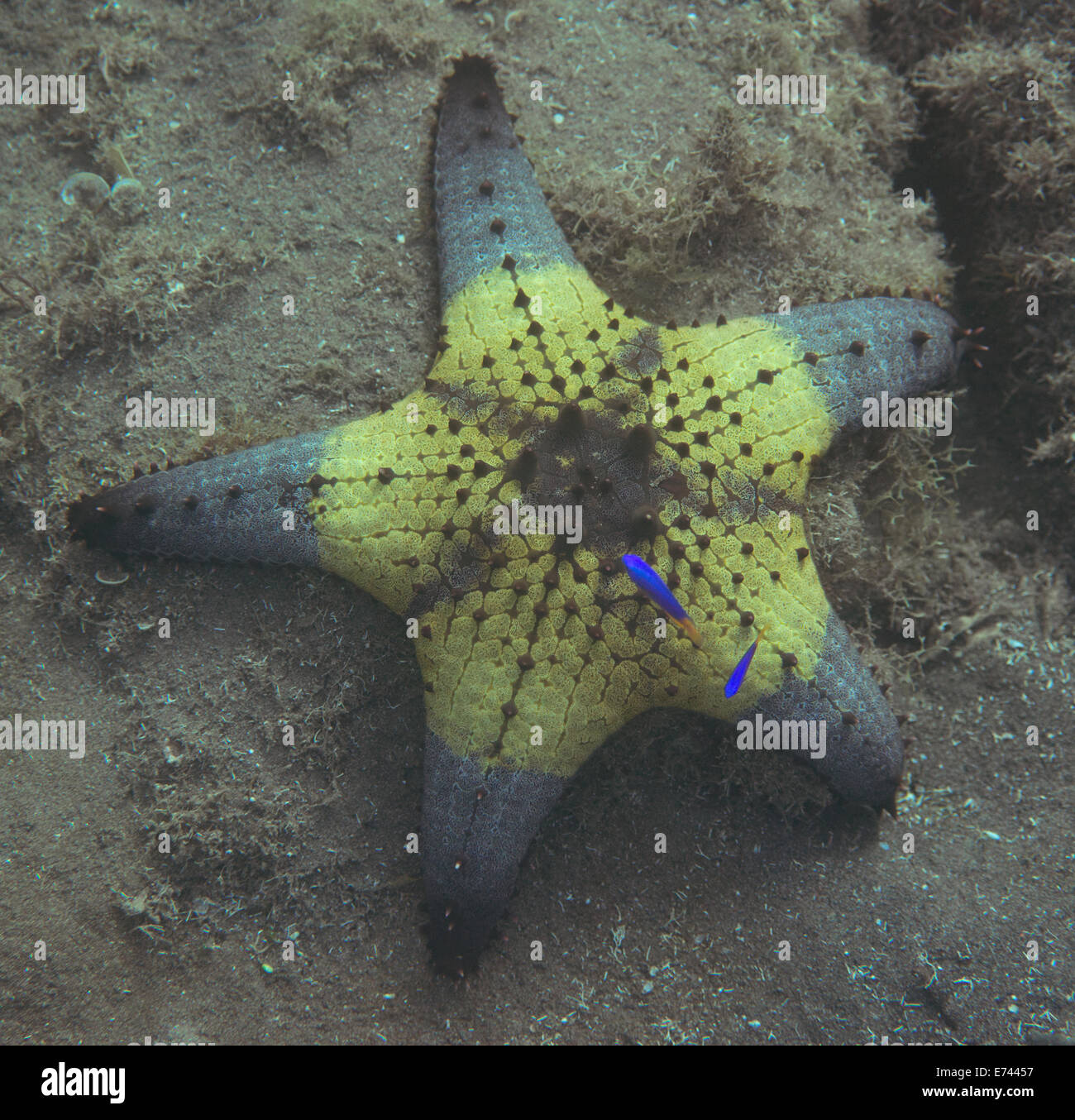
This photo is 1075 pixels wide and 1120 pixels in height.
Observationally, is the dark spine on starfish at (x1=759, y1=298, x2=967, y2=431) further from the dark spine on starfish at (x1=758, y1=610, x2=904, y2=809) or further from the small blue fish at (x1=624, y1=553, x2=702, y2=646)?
the small blue fish at (x1=624, y1=553, x2=702, y2=646)

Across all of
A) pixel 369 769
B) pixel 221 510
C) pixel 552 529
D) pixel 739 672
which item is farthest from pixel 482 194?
pixel 369 769

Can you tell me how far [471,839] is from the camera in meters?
3.61

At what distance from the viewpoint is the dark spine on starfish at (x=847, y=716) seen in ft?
12.2

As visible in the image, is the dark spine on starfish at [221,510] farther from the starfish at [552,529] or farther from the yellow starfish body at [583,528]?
the yellow starfish body at [583,528]

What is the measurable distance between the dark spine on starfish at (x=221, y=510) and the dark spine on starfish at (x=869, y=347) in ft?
9.35

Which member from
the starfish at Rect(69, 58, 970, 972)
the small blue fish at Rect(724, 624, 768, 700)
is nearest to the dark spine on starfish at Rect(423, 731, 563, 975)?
the starfish at Rect(69, 58, 970, 972)

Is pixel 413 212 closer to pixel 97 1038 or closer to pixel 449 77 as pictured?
pixel 449 77

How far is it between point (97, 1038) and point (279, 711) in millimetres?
1948

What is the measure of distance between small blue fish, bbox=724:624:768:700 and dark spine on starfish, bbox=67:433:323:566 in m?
2.24

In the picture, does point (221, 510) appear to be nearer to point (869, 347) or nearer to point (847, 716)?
point (847, 716)

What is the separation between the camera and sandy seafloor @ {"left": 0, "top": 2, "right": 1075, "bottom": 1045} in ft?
13.4

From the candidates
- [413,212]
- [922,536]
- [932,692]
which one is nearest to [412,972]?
[932,692]

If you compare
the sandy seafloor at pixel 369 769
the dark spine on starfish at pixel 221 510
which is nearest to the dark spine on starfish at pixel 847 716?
the sandy seafloor at pixel 369 769
